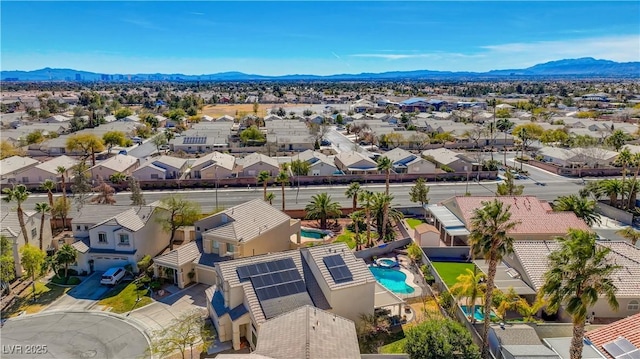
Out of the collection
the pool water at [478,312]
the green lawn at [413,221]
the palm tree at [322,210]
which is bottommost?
the pool water at [478,312]

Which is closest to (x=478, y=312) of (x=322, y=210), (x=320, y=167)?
(x=322, y=210)

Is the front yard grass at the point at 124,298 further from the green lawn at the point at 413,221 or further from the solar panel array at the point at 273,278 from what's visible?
the green lawn at the point at 413,221

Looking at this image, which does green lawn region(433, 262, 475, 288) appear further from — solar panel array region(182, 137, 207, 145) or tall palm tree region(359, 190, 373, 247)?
solar panel array region(182, 137, 207, 145)

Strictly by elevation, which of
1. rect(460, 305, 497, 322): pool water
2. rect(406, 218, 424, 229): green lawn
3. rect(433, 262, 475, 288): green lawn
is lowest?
rect(433, 262, 475, 288): green lawn

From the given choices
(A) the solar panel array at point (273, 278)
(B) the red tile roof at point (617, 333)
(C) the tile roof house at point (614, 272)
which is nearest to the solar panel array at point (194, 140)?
→ (A) the solar panel array at point (273, 278)

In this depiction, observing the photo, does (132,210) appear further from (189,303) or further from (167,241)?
(189,303)

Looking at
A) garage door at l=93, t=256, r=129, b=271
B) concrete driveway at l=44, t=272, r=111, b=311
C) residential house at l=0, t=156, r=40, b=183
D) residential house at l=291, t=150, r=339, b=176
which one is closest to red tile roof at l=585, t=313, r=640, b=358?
concrete driveway at l=44, t=272, r=111, b=311
